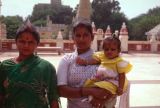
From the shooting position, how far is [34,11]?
→ 7450 cm

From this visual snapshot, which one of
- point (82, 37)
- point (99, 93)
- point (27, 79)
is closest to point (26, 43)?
point (27, 79)

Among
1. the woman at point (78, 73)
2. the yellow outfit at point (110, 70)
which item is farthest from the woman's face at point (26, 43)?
the yellow outfit at point (110, 70)

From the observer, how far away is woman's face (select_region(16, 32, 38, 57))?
2654mm

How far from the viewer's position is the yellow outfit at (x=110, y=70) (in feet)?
8.85

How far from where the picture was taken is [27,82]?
2.54 meters

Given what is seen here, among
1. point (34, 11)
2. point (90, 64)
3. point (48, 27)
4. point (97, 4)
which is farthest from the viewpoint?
point (34, 11)

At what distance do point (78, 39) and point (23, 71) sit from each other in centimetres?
51

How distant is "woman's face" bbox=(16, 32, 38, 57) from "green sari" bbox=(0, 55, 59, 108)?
5cm

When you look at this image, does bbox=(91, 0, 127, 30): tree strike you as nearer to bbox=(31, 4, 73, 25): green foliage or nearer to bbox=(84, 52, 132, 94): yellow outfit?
bbox=(31, 4, 73, 25): green foliage

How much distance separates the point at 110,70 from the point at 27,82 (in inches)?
26.9

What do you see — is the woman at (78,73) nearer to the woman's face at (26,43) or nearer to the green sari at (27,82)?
the green sari at (27,82)

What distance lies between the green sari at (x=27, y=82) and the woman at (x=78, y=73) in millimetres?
106

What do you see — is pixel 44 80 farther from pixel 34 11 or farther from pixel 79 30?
pixel 34 11

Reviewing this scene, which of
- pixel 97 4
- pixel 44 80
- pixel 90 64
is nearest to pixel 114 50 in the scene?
pixel 90 64
